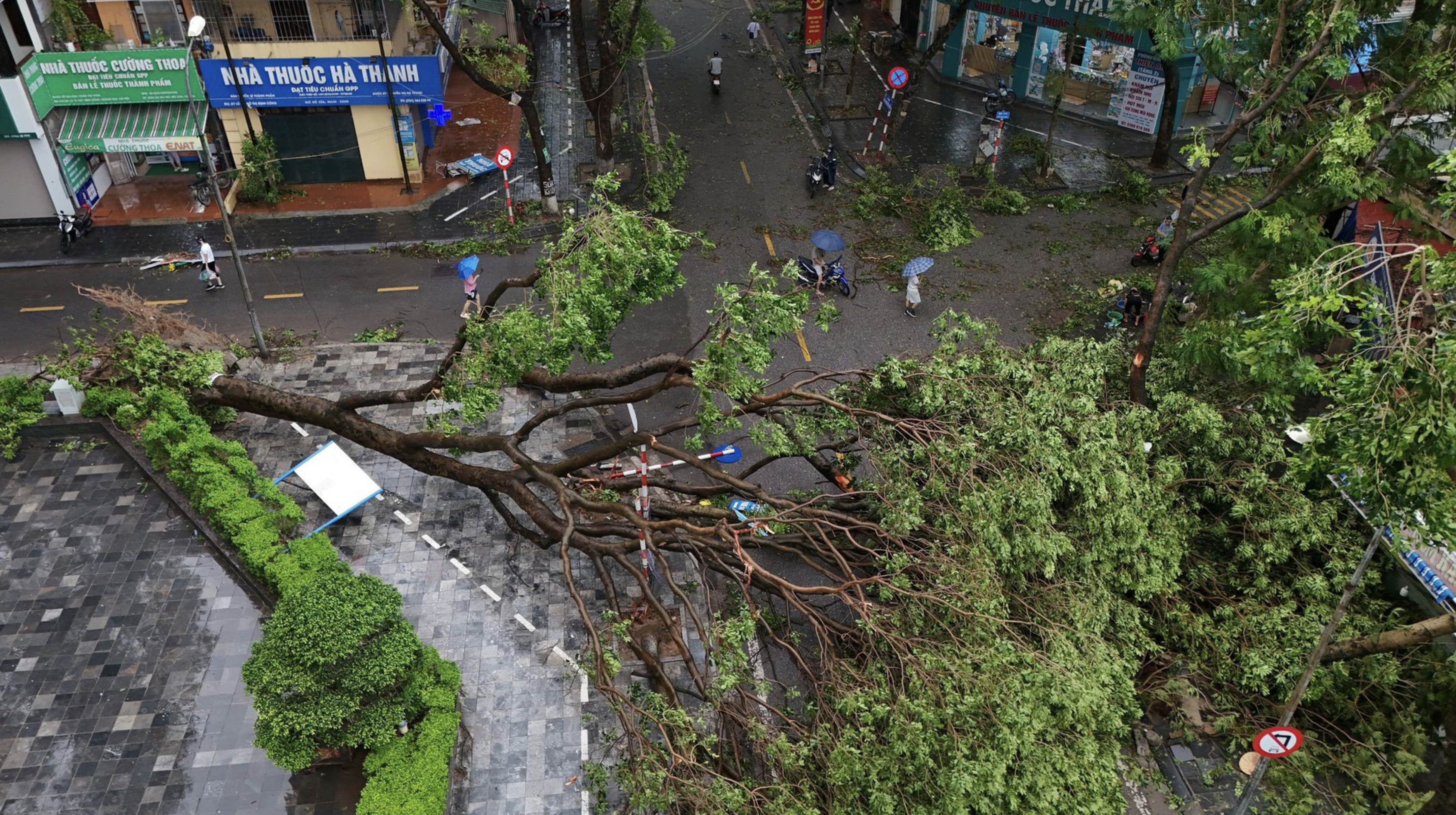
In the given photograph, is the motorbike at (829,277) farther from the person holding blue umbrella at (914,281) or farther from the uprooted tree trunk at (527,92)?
the uprooted tree trunk at (527,92)

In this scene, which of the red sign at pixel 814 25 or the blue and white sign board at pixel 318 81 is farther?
the red sign at pixel 814 25

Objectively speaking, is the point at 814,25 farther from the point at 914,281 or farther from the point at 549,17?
the point at 914,281

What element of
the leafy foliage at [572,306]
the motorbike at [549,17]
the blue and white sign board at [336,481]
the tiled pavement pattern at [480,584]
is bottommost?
the tiled pavement pattern at [480,584]

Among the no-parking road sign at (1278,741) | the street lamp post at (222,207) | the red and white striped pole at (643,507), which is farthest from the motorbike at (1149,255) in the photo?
the street lamp post at (222,207)

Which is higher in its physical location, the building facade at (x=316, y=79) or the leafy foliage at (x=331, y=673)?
the building facade at (x=316, y=79)

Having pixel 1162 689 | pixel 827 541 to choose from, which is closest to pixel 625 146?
pixel 827 541

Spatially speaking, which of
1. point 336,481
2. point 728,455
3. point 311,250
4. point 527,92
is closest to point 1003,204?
point 527,92
